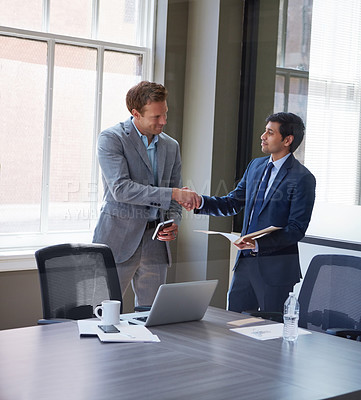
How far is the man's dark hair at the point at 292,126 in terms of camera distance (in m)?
4.62

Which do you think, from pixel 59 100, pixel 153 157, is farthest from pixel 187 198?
pixel 59 100

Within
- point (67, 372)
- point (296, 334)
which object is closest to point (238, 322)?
point (296, 334)

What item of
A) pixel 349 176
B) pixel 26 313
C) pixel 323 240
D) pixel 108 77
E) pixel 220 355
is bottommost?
pixel 26 313

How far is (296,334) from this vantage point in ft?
9.03

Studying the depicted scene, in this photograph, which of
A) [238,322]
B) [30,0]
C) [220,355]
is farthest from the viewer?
[30,0]

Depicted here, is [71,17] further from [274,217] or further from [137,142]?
[274,217]

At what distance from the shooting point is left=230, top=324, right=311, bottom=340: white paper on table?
2785 millimetres

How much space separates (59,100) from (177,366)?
310 cm

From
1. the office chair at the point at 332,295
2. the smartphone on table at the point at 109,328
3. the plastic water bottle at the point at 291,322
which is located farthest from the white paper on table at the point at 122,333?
the office chair at the point at 332,295

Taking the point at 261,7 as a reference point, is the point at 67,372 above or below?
below

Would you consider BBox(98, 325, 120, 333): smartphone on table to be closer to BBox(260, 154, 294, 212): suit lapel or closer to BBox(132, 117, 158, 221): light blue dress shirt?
BBox(132, 117, 158, 221): light blue dress shirt

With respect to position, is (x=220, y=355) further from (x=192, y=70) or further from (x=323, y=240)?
(x=192, y=70)

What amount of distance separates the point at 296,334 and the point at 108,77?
298cm

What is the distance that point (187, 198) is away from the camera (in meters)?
4.91
